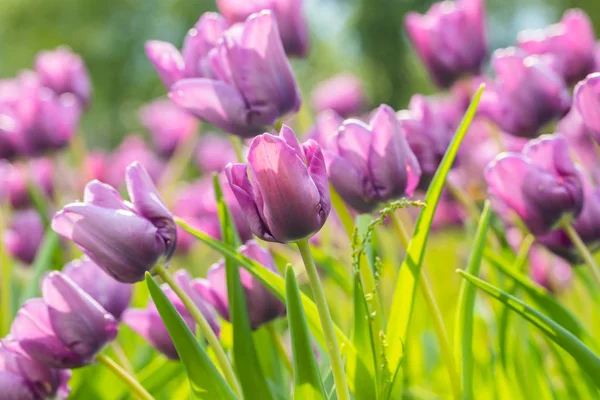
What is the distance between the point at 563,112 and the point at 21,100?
4.57 feet

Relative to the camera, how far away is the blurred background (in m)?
20.0

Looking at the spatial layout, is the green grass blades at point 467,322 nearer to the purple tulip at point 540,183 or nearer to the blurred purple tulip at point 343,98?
the purple tulip at point 540,183

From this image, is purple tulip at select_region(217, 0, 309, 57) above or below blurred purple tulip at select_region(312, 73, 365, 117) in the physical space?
above

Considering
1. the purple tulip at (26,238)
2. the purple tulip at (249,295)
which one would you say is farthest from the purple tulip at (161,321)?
the purple tulip at (26,238)

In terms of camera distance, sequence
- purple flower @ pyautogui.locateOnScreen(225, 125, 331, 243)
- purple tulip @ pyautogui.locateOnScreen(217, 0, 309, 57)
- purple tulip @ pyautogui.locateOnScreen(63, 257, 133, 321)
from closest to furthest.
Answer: purple flower @ pyautogui.locateOnScreen(225, 125, 331, 243)
purple tulip @ pyautogui.locateOnScreen(63, 257, 133, 321)
purple tulip @ pyautogui.locateOnScreen(217, 0, 309, 57)

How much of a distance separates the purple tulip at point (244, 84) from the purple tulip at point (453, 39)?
73 cm

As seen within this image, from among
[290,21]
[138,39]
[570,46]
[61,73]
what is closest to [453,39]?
[570,46]

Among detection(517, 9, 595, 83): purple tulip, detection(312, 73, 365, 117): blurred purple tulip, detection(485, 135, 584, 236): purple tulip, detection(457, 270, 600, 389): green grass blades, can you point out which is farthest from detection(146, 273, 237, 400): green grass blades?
detection(312, 73, 365, 117): blurred purple tulip

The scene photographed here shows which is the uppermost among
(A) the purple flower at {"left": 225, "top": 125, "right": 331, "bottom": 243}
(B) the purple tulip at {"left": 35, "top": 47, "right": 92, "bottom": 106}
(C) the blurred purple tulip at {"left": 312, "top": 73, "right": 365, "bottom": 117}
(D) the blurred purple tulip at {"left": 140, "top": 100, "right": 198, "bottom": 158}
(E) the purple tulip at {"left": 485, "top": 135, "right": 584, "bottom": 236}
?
(A) the purple flower at {"left": 225, "top": 125, "right": 331, "bottom": 243}

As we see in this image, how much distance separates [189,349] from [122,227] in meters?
0.15

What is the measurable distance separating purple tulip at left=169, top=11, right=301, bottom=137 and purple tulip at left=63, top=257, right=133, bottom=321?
0.26m

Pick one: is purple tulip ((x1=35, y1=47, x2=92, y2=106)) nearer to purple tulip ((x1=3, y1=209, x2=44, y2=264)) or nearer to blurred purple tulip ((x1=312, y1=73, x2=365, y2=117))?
purple tulip ((x1=3, y1=209, x2=44, y2=264))

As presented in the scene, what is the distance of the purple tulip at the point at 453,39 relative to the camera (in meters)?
1.66

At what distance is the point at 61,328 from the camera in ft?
3.03
